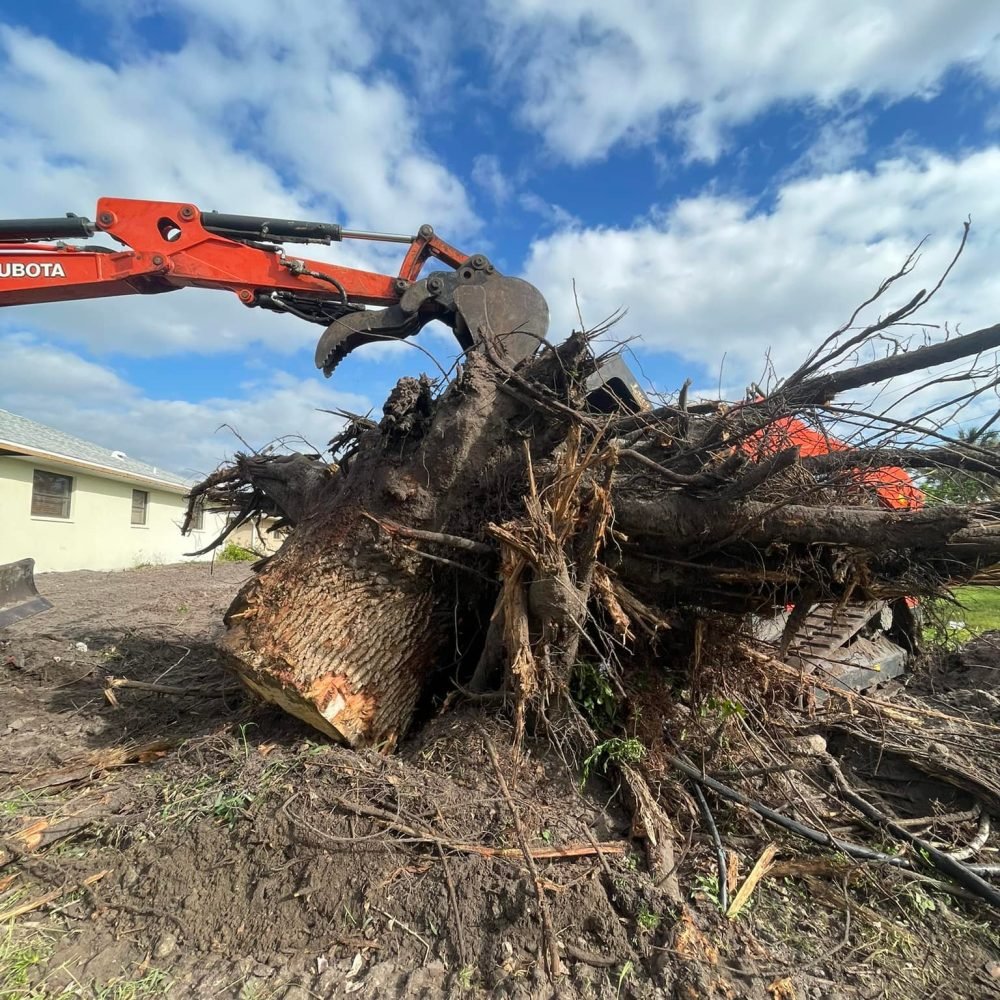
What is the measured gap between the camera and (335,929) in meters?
2.31

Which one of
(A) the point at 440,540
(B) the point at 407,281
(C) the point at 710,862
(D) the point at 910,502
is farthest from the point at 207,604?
(D) the point at 910,502

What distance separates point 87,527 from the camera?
15125 millimetres

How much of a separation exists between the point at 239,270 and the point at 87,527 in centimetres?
1352

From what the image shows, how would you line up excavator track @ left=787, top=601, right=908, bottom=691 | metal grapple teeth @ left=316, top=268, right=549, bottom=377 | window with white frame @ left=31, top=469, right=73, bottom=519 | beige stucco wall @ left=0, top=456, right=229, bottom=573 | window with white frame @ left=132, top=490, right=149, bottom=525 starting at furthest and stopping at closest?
window with white frame @ left=132, top=490, right=149, bottom=525, window with white frame @ left=31, top=469, right=73, bottom=519, beige stucco wall @ left=0, top=456, right=229, bottom=573, excavator track @ left=787, top=601, right=908, bottom=691, metal grapple teeth @ left=316, top=268, right=549, bottom=377

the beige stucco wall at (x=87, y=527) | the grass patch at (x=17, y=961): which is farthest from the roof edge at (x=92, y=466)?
the grass patch at (x=17, y=961)

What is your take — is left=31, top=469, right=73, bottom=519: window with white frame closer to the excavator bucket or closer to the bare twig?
the excavator bucket

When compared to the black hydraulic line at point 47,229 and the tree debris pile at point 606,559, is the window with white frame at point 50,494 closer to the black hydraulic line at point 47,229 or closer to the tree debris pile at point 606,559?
the black hydraulic line at point 47,229

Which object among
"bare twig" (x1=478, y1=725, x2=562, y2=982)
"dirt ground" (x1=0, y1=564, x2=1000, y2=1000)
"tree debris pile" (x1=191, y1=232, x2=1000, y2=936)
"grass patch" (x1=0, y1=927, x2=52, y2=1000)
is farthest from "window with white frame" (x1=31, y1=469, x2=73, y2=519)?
"bare twig" (x1=478, y1=725, x2=562, y2=982)

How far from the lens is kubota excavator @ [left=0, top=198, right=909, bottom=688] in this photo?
4508 millimetres

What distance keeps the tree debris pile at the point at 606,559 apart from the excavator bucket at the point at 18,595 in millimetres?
5590

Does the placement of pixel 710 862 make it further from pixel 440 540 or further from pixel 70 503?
pixel 70 503

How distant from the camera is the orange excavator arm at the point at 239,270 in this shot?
453cm

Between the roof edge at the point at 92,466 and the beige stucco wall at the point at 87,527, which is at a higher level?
the roof edge at the point at 92,466

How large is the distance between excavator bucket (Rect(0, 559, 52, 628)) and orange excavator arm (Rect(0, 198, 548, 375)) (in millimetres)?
4105
